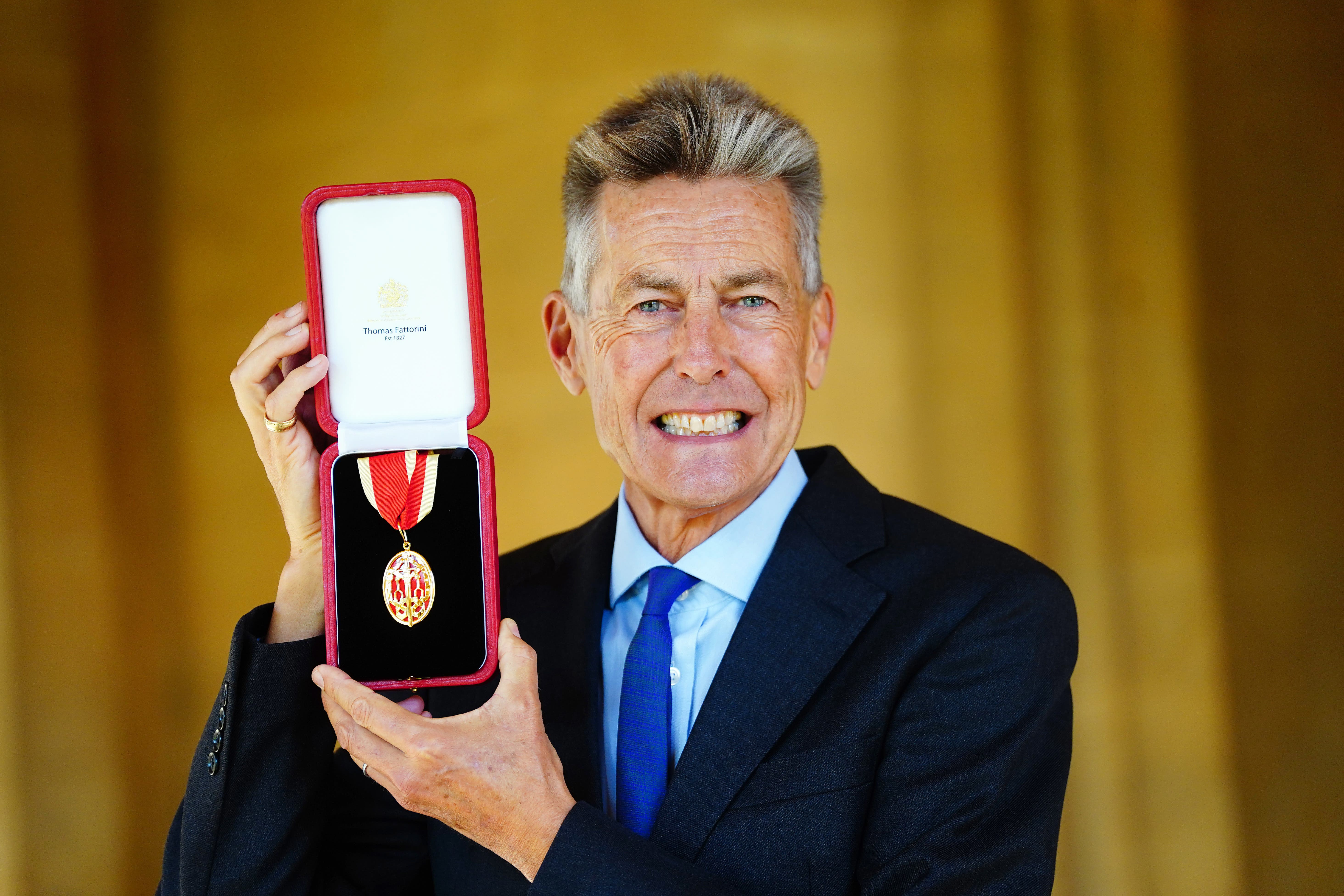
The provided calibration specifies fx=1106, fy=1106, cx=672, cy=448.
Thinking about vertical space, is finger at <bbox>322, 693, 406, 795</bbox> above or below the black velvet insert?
below

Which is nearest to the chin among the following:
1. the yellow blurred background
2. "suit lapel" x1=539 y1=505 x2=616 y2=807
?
"suit lapel" x1=539 y1=505 x2=616 y2=807

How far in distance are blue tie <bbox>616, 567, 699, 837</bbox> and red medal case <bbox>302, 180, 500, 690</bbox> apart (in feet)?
0.83

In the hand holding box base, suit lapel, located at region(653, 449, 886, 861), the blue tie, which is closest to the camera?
the hand holding box base

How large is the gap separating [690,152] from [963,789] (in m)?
1.04

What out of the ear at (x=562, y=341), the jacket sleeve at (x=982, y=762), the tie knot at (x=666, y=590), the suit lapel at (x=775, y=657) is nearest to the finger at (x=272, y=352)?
the ear at (x=562, y=341)

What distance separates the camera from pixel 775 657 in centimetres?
159

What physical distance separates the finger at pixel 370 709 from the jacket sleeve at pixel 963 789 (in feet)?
0.74

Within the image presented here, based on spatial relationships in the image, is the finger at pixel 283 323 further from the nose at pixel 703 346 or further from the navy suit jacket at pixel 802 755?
the nose at pixel 703 346

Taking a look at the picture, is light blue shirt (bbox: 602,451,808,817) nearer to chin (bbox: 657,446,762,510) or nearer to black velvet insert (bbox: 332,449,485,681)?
chin (bbox: 657,446,762,510)

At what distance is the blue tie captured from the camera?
5.33 feet

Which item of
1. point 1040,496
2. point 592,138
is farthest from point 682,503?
point 1040,496

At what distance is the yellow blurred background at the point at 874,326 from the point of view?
2.94 meters

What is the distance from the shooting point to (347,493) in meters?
1.58

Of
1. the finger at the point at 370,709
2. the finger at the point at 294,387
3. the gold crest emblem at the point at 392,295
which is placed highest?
the gold crest emblem at the point at 392,295
